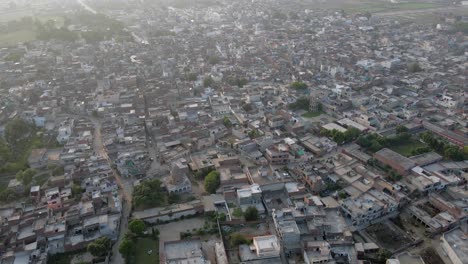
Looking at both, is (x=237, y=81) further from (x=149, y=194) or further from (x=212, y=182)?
(x=149, y=194)

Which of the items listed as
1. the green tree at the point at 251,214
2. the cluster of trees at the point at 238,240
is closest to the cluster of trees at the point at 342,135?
the green tree at the point at 251,214

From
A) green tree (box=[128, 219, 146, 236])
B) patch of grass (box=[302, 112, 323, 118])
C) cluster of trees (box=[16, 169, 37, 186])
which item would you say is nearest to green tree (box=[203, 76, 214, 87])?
patch of grass (box=[302, 112, 323, 118])

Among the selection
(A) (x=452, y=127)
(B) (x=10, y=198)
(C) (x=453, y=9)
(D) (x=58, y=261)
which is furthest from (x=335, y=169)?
(C) (x=453, y=9)

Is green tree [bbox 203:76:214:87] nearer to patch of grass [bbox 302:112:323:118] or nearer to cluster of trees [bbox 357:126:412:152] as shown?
patch of grass [bbox 302:112:323:118]

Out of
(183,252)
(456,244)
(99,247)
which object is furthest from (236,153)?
(456,244)

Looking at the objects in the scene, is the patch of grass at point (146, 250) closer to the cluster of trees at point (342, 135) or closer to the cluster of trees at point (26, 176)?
the cluster of trees at point (26, 176)
